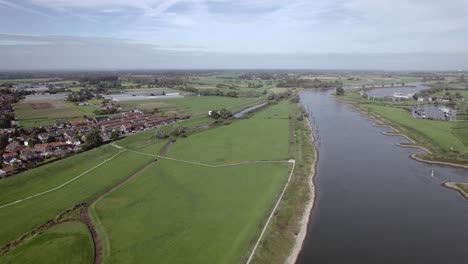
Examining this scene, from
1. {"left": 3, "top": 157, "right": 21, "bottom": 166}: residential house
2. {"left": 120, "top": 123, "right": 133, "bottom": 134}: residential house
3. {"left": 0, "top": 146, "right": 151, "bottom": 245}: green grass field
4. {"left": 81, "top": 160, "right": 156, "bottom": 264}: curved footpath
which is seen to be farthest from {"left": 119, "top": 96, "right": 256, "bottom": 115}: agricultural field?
{"left": 81, "top": 160, "right": 156, "bottom": 264}: curved footpath

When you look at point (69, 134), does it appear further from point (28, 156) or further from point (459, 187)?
point (459, 187)

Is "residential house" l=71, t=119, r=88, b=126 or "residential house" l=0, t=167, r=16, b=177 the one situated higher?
"residential house" l=71, t=119, r=88, b=126

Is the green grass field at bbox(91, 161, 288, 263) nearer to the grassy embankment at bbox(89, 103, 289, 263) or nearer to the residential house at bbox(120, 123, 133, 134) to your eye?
the grassy embankment at bbox(89, 103, 289, 263)

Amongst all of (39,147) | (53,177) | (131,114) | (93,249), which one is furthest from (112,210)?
(131,114)

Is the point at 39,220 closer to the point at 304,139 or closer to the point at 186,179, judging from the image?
the point at 186,179

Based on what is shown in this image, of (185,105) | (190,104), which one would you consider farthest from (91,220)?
(190,104)

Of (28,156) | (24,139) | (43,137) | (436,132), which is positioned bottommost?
(28,156)

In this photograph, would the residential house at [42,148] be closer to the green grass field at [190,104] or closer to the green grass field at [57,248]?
the green grass field at [57,248]
